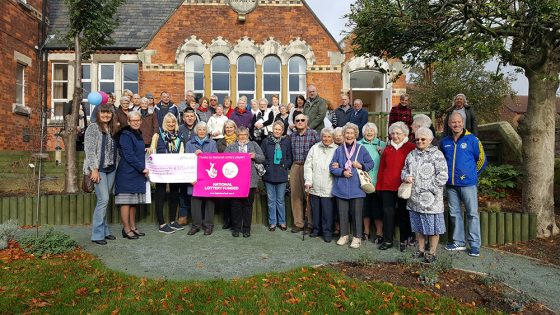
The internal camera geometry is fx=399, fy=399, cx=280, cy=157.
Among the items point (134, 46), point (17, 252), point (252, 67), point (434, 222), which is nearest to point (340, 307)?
point (434, 222)

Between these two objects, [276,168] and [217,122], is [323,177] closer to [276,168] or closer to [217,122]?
[276,168]

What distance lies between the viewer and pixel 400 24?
643 centimetres

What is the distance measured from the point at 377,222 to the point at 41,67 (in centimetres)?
1617

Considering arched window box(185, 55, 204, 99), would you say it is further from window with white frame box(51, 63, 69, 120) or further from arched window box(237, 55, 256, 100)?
window with white frame box(51, 63, 69, 120)

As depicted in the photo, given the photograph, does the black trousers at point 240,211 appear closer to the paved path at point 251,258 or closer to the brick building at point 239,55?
the paved path at point 251,258

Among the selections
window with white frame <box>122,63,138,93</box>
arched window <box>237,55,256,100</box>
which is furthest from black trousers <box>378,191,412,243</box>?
→ window with white frame <box>122,63,138,93</box>

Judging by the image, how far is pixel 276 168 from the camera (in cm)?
738

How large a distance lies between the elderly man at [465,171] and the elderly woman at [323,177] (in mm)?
1870

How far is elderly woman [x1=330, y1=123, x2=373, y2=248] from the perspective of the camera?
21.7 feet

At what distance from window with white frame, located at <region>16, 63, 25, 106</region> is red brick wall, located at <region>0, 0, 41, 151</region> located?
0.43 feet

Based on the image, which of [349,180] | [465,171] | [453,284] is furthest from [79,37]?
[453,284]

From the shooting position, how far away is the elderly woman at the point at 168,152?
7.38 m

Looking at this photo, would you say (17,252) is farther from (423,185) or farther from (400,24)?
(400,24)

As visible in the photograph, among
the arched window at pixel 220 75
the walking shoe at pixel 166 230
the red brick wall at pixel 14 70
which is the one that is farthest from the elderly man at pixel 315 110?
the red brick wall at pixel 14 70
